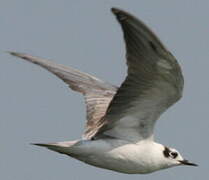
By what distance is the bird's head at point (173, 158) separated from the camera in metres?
11.4

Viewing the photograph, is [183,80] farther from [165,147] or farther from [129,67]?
[165,147]

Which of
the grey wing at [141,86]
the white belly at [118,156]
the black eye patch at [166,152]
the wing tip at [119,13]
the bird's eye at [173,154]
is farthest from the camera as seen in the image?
the bird's eye at [173,154]

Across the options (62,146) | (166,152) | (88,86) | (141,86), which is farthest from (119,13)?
(88,86)

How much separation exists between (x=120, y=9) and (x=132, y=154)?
3037 mm

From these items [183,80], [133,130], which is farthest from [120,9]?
[133,130]

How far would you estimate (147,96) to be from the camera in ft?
34.8

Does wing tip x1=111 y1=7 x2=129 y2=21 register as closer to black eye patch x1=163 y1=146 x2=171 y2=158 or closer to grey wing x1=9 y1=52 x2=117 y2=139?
black eye patch x1=163 y1=146 x2=171 y2=158

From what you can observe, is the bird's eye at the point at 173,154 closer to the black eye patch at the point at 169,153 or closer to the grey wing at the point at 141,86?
the black eye patch at the point at 169,153

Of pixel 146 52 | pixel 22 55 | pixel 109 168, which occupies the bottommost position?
pixel 109 168

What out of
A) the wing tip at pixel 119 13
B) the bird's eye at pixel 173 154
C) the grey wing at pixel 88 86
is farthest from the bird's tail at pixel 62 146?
the wing tip at pixel 119 13

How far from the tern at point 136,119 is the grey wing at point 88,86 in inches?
3.2

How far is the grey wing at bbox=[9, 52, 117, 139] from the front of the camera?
12.4 meters

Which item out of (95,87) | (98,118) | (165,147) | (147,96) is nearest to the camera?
(147,96)

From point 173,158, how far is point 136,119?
0.99 meters
